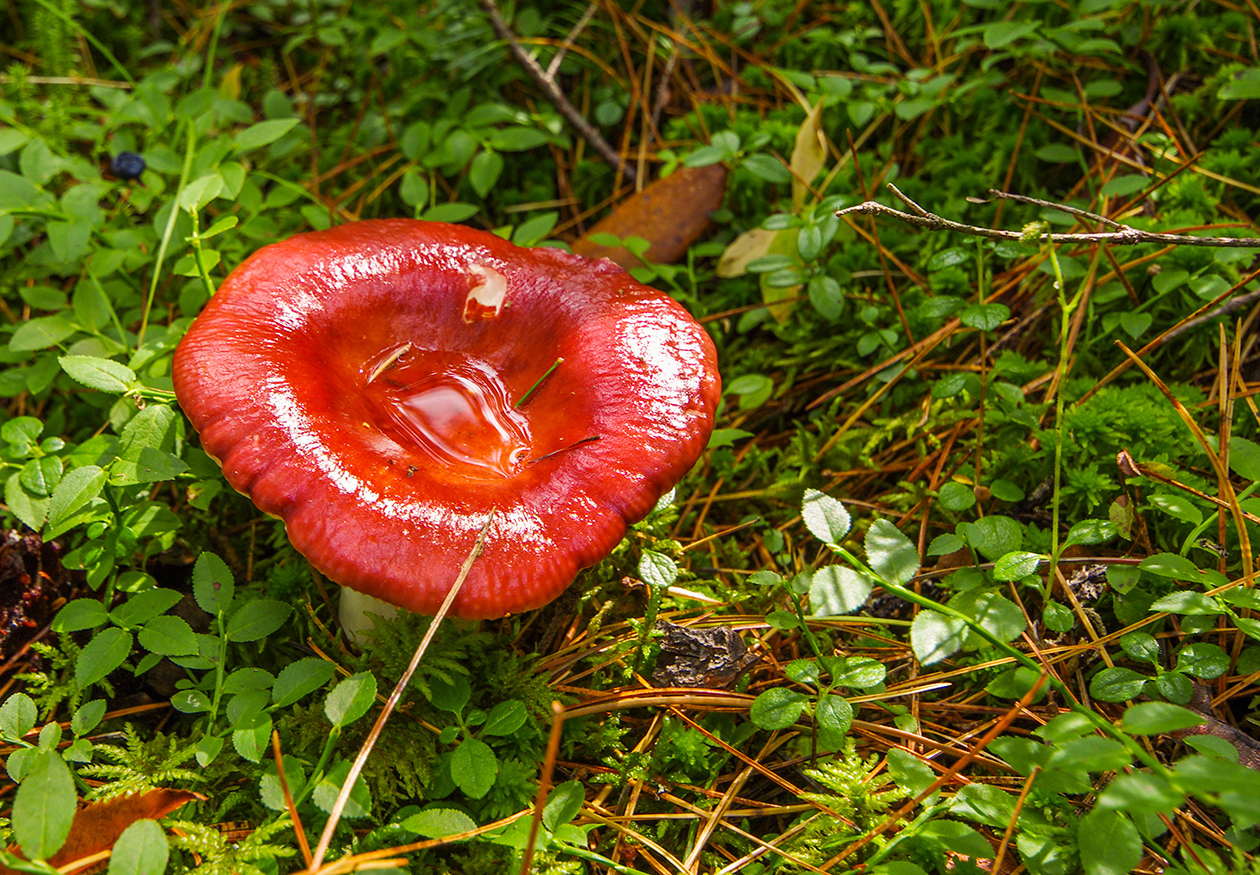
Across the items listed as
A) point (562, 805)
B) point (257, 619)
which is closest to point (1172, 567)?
point (562, 805)

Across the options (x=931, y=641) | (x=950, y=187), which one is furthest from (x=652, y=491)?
(x=950, y=187)

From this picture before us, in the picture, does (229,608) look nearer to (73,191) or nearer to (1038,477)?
(73,191)

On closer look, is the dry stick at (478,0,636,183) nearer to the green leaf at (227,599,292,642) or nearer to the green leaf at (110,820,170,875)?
the green leaf at (227,599,292,642)

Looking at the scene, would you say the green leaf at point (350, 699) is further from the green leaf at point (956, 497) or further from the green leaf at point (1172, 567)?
the green leaf at point (1172, 567)

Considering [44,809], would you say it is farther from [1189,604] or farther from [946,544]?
[1189,604]

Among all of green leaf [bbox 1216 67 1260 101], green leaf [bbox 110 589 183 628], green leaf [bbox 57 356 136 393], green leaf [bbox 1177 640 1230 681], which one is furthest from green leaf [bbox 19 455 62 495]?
green leaf [bbox 1216 67 1260 101]

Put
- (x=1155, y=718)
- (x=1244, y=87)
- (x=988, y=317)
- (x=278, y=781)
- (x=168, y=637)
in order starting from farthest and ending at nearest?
(x=1244, y=87) → (x=988, y=317) → (x=168, y=637) → (x=278, y=781) → (x=1155, y=718)
